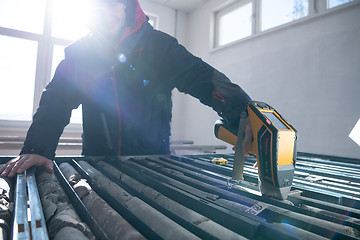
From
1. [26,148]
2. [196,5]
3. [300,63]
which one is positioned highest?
[196,5]

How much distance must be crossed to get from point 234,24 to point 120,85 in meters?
3.30

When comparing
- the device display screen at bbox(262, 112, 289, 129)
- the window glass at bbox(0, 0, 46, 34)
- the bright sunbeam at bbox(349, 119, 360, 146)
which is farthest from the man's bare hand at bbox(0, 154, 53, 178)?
the window glass at bbox(0, 0, 46, 34)

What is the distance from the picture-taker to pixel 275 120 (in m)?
0.73

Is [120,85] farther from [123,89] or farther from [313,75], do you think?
[313,75]

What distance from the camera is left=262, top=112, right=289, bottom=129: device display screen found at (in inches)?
27.8

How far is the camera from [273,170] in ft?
2.23

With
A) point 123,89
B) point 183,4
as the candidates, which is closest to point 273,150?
point 123,89

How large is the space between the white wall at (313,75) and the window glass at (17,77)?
10.3ft

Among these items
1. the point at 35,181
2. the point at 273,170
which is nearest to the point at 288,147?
the point at 273,170

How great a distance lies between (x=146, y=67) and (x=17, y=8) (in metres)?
3.59

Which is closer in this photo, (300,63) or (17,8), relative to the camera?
(300,63)

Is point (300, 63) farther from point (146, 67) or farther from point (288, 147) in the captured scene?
point (288, 147)

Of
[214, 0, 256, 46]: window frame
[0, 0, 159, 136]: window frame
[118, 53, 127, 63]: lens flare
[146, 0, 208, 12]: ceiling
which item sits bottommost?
[118, 53, 127, 63]: lens flare

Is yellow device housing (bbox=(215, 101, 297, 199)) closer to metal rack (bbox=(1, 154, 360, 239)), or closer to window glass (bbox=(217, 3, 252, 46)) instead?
metal rack (bbox=(1, 154, 360, 239))
